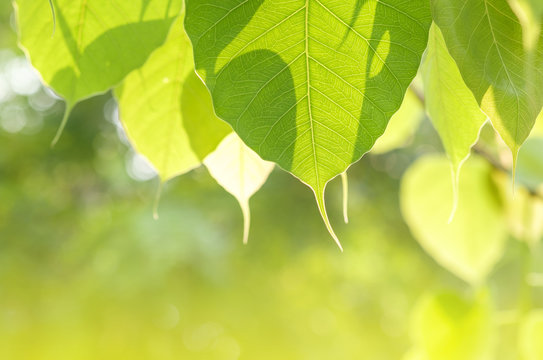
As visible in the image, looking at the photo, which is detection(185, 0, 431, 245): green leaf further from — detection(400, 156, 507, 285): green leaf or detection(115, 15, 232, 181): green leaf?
detection(400, 156, 507, 285): green leaf

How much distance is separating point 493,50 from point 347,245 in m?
3.02

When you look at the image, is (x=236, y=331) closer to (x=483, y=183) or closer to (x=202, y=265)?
(x=202, y=265)

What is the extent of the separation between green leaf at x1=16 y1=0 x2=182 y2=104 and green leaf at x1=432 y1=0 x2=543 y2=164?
121mm

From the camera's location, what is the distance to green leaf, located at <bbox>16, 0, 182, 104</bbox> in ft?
0.86

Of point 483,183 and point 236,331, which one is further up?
point 483,183

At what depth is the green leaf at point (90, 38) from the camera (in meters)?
0.26

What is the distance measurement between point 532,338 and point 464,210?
0.13 m

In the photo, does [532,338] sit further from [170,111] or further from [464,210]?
[170,111]

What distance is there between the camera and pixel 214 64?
0.71ft

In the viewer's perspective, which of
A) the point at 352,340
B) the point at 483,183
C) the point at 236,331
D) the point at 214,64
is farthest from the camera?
the point at 352,340

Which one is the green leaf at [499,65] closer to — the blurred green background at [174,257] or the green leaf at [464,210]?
Answer: the green leaf at [464,210]

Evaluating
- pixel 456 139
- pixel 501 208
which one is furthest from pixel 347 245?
pixel 456 139

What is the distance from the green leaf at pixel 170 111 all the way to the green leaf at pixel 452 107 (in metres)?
0.10

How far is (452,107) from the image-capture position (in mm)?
260
